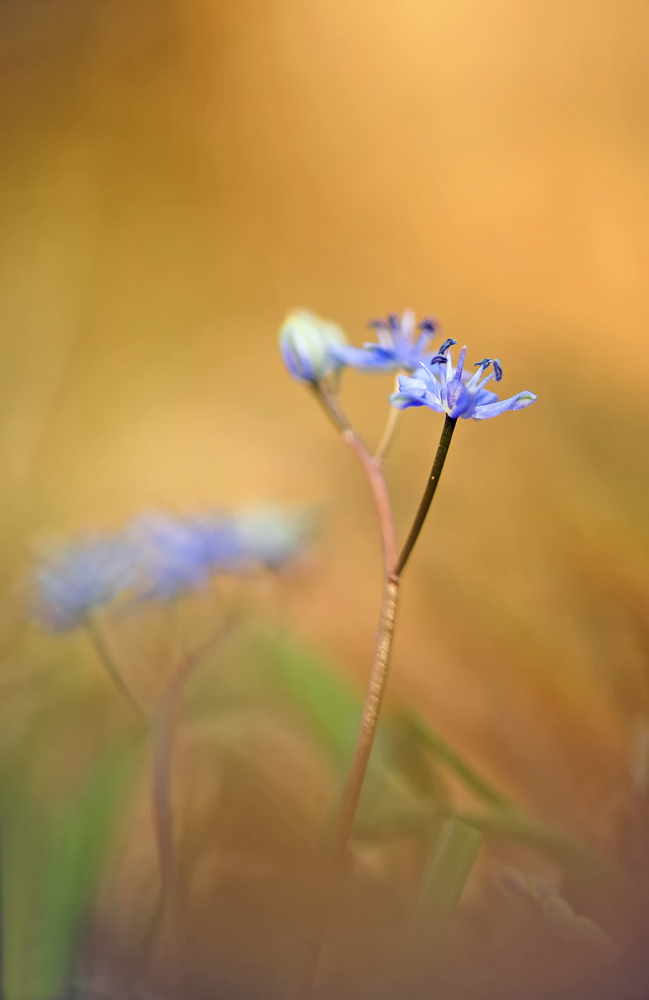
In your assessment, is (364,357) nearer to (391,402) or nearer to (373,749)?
(391,402)

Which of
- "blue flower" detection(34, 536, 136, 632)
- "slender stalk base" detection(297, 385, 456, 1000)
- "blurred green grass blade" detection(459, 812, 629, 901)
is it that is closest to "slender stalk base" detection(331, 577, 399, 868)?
"slender stalk base" detection(297, 385, 456, 1000)

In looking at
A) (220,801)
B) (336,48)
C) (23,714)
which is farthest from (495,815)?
(336,48)

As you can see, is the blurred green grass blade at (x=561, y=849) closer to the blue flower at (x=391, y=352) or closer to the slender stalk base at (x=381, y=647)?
the slender stalk base at (x=381, y=647)

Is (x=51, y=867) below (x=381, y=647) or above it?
below

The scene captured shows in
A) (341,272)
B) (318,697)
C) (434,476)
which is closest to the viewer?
(434,476)

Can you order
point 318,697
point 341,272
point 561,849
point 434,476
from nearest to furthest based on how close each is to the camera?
point 434,476, point 561,849, point 318,697, point 341,272

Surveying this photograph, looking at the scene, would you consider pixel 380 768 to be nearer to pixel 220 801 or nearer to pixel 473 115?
pixel 220 801

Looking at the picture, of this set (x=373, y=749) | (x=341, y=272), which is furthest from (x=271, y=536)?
(x=341, y=272)
